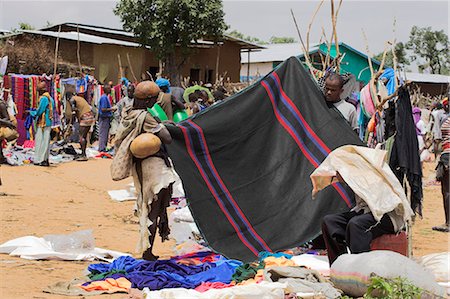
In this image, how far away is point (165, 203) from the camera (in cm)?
688

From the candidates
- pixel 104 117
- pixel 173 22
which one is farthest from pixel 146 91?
pixel 173 22

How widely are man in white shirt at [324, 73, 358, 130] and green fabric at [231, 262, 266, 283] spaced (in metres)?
1.83

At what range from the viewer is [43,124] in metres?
15.0

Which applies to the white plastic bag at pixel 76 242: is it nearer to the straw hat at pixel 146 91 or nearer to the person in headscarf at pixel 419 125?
the straw hat at pixel 146 91

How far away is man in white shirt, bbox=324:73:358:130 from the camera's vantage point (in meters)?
7.35

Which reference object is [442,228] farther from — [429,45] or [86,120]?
[429,45]

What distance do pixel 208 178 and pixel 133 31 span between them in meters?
25.7

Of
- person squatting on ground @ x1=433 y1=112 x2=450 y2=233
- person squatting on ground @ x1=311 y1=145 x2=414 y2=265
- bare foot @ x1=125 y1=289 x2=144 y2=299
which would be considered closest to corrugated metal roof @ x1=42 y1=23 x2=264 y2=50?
person squatting on ground @ x1=433 y1=112 x2=450 y2=233

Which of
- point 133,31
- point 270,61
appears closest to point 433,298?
point 133,31

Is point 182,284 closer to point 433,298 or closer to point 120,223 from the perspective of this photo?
point 433,298

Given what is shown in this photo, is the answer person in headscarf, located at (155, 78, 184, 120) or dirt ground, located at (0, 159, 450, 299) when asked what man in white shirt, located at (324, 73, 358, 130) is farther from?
person in headscarf, located at (155, 78, 184, 120)

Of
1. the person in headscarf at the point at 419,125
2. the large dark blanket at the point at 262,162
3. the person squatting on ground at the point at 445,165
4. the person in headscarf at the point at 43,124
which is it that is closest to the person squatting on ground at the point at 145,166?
the large dark blanket at the point at 262,162

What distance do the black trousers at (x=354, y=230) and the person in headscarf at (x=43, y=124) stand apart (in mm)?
9502

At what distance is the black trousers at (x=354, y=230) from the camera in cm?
576
